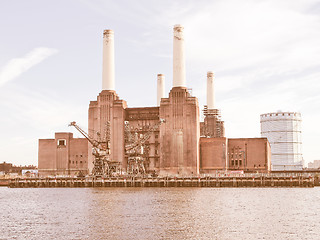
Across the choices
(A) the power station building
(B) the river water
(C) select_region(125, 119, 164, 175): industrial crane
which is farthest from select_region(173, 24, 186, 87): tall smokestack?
(B) the river water

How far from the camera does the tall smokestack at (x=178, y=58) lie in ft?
505

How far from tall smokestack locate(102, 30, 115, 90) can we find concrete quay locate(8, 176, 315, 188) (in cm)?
3631

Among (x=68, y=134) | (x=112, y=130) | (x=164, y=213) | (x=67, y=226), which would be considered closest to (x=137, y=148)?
(x=112, y=130)

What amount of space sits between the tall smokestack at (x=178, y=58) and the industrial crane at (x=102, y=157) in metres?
27.2

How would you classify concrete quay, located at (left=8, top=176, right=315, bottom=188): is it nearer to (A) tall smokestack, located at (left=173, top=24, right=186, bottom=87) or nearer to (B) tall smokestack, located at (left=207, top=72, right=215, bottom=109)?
(A) tall smokestack, located at (left=173, top=24, right=186, bottom=87)

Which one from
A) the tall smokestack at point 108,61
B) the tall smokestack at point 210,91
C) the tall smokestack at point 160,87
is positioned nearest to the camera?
the tall smokestack at point 108,61

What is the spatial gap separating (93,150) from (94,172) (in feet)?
29.3

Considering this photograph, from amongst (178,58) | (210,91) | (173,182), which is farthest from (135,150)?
(210,91)

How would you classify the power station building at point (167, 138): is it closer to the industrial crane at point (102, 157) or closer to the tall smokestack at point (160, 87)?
the industrial crane at point (102, 157)

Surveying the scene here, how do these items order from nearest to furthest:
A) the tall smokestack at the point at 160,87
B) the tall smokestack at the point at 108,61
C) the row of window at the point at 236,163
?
the row of window at the point at 236,163 < the tall smokestack at the point at 108,61 < the tall smokestack at the point at 160,87

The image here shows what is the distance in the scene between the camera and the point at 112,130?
523 feet

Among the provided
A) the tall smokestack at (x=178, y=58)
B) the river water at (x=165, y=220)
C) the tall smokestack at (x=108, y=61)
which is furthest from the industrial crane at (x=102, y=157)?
the river water at (x=165, y=220)

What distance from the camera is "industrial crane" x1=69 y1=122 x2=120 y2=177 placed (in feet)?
486

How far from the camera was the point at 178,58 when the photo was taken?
15400 centimetres
